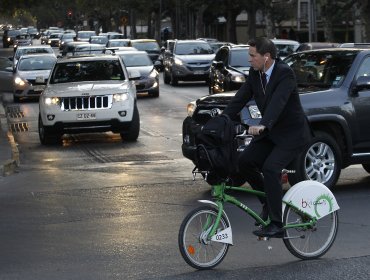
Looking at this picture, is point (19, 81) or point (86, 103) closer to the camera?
point (86, 103)

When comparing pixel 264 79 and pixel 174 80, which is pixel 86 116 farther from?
pixel 174 80

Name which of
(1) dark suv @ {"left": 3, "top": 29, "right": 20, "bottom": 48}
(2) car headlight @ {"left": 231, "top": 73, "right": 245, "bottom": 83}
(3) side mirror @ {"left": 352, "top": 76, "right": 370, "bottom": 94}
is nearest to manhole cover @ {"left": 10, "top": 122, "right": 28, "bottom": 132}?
(2) car headlight @ {"left": 231, "top": 73, "right": 245, "bottom": 83}

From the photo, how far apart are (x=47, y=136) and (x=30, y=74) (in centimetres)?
1291

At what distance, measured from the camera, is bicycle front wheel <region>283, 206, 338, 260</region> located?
26.1 feet

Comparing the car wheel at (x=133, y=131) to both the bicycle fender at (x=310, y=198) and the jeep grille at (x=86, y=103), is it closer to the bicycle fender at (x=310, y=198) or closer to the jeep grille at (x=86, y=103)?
the jeep grille at (x=86, y=103)

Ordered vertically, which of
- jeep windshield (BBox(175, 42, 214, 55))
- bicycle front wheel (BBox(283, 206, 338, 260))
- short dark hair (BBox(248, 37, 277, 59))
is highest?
short dark hair (BBox(248, 37, 277, 59))

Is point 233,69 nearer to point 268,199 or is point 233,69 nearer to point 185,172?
point 185,172

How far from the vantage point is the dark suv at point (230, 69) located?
26.2 m

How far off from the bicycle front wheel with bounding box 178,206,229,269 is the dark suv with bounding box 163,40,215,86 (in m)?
28.4

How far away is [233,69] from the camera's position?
26.8 meters

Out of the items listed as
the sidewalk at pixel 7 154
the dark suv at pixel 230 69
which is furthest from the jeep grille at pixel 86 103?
the dark suv at pixel 230 69

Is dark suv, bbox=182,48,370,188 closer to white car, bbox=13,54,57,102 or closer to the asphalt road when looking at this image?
the asphalt road

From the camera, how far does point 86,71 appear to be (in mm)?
19328

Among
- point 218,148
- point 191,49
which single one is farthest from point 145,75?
point 218,148
